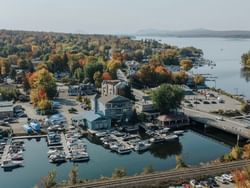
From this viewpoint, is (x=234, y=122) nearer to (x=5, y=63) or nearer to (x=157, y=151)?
(x=157, y=151)

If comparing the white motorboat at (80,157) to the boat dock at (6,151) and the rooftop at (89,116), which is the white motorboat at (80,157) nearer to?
the boat dock at (6,151)

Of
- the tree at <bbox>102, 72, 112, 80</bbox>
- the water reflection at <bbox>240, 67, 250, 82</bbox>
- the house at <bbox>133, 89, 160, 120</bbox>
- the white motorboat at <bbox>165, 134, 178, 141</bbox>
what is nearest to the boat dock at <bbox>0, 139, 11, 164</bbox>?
the white motorboat at <bbox>165, 134, 178, 141</bbox>

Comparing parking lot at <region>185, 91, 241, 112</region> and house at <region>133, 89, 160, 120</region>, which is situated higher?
house at <region>133, 89, 160, 120</region>

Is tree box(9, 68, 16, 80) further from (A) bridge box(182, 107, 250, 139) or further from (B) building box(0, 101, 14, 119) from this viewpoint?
(A) bridge box(182, 107, 250, 139)

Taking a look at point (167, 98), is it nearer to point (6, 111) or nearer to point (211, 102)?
point (211, 102)

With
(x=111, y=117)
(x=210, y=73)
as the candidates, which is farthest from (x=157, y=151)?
(x=210, y=73)

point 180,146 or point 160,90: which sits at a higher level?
point 160,90
